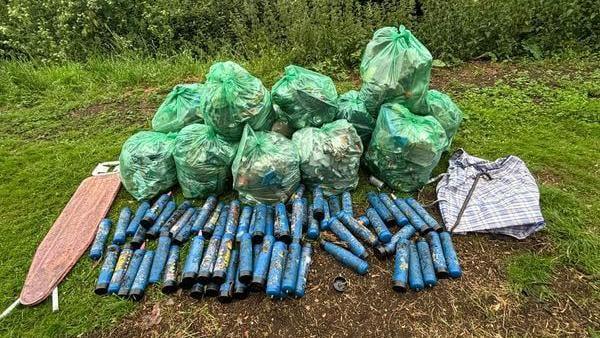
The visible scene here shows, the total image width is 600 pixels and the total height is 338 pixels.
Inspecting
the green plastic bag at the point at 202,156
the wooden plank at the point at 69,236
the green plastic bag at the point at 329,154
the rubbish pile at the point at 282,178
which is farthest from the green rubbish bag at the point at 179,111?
the green plastic bag at the point at 329,154

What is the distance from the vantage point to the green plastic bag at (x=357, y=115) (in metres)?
3.52

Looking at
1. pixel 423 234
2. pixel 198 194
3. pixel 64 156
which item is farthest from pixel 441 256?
pixel 64 156

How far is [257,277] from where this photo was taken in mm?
2648

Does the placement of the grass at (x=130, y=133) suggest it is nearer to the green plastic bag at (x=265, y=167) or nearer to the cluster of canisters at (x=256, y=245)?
the cluster of canisters at (x=256, y=245)

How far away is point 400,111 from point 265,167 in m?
1.11

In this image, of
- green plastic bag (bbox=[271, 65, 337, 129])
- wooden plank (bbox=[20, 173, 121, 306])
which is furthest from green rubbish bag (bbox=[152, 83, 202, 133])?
green plastic bag (bbox=[271, 65, 337, 129])

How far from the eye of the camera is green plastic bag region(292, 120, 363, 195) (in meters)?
3.22

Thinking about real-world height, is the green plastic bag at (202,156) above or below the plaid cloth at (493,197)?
above

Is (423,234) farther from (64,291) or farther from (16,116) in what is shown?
(16,116)

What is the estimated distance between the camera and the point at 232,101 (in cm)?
307

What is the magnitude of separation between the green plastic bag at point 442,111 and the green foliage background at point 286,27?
219 cm

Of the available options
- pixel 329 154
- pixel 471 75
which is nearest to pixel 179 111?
pixel 329 154

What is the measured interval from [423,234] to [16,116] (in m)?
4.79

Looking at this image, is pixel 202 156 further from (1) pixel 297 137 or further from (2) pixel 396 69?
(2) pixel 396 69
